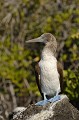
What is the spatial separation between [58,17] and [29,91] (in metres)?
2.02

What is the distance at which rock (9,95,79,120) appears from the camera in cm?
673

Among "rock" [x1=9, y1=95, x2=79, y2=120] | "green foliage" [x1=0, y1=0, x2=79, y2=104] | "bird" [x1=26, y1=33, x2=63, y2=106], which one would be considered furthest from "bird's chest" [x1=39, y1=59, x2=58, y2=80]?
"green foliage" [x1=0, y1=0, x2=79, y2=104]

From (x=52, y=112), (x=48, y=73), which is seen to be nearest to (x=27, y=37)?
(x=48, y=73)

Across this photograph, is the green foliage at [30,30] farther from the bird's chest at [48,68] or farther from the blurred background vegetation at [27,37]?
the bird's chest at [48,68]

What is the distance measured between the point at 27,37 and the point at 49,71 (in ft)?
16.6

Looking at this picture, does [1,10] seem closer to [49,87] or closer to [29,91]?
[29,91]

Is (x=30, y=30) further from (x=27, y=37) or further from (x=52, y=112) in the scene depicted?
(x=52, y=112)

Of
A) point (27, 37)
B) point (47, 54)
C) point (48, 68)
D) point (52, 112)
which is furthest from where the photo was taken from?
point (27, 37)

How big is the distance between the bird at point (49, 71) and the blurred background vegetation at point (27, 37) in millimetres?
3736

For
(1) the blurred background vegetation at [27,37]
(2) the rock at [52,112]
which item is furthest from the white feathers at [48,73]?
(1) the blurred background vegetation at [27,37]

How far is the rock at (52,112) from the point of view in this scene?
6.73 meters

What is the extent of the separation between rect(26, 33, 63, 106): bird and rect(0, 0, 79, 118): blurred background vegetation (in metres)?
3.74

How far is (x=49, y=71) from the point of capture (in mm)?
7562

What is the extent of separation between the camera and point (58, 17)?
12.1 metres
